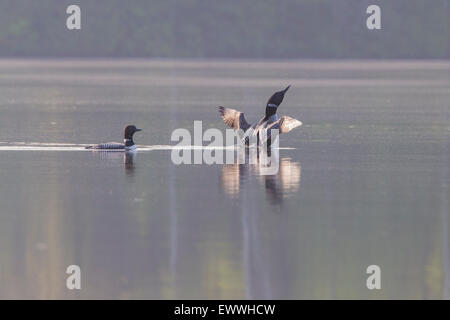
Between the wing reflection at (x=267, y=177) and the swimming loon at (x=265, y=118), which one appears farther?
the swimming loon at (x=265, y=118)

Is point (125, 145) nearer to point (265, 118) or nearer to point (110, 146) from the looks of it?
point (110, 146)

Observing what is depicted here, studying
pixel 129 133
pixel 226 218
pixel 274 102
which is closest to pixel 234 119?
pixel 274 102

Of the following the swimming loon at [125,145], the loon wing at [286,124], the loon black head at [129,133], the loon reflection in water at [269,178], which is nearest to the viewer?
the loon reflection in water at [269,178]

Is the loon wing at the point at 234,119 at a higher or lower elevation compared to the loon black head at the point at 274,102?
lower

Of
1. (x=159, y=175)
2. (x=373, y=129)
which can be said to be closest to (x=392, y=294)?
(x=159, y=175)

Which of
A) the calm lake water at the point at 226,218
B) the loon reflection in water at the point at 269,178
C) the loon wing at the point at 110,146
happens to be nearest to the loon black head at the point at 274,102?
the calm lake water at the point at 226,218

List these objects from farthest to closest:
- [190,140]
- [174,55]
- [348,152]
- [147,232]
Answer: [174,55], [190,140], [348,152], [147,232]

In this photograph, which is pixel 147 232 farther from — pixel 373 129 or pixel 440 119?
pixel 440 119

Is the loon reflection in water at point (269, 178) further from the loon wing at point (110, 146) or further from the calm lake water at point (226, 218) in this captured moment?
the loon wing at point (110, 146)

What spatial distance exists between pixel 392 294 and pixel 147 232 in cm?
423

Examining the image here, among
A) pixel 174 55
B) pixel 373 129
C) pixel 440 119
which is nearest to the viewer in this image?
pixel 373 129

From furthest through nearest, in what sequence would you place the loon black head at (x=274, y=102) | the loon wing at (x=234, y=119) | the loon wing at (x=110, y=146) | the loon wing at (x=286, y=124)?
the loon wing at (x=234, y=119), the loon black head at (x=274, y=102), the loon wing at (x=286, y=124), the loon wing at (x=110, y=146)

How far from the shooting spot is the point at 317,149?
30.0 meters

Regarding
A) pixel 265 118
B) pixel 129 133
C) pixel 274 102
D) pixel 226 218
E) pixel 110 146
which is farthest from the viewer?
pixel 265 118
